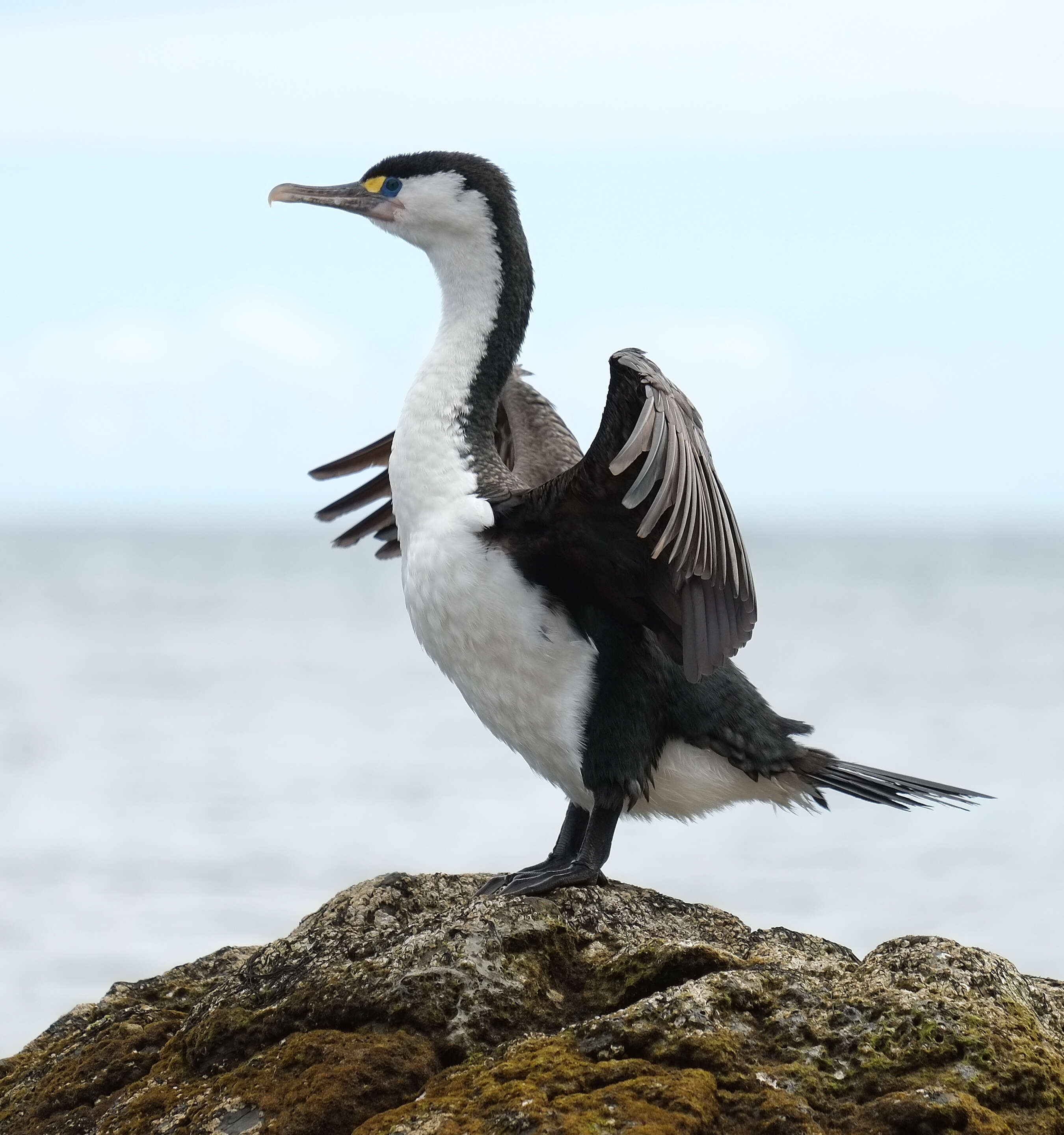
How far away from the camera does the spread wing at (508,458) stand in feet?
21.4

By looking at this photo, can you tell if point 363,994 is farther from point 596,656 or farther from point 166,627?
point 166,627

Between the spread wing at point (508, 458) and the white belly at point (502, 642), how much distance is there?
1041 millimetres

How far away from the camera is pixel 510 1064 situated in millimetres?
3584

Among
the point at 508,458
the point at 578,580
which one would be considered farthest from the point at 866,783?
the point at 508,458

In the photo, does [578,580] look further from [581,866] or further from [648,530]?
[581,866]

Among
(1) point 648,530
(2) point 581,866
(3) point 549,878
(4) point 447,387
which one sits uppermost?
(4) point 447,387

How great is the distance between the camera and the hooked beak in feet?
19.5

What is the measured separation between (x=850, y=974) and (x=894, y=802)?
141cm

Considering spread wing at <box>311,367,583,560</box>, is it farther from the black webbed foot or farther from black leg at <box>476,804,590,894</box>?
the black webbed foot

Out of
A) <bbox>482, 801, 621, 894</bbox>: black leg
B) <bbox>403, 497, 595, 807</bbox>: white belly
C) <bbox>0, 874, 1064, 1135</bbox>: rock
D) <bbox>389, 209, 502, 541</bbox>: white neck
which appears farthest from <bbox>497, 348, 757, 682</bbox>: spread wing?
<bbox>0, 874, 1064, 1135</bbox>: rock

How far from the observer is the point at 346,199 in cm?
607

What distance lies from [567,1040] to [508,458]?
3572 mm

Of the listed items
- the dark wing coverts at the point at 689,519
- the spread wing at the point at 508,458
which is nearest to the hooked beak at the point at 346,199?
the spread wing at the point at 508,458

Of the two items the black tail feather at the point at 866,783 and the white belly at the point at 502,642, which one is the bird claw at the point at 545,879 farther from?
the black tail feather at the point at 866,783
